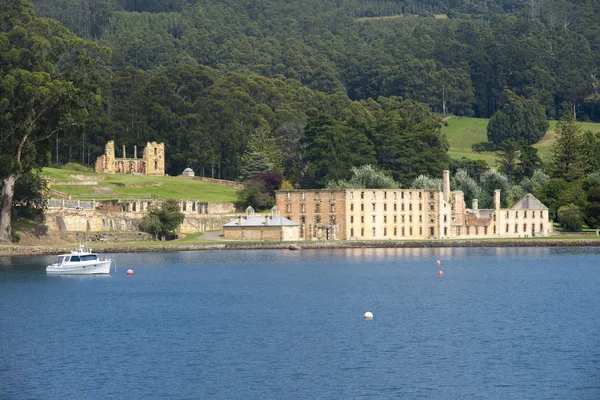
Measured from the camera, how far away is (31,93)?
106688 millimetres

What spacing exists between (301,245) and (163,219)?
1488 centimetres

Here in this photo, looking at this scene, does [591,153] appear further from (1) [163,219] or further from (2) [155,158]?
(1) [163,219]

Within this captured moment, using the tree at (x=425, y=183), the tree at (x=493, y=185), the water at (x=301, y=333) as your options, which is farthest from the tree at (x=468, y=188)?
the water at (x=301, y=333)

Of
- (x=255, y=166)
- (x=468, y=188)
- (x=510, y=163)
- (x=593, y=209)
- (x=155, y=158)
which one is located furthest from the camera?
(x=510, y=163)

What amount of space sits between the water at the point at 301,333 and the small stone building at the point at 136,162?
66.4 meters

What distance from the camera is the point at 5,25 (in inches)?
4589

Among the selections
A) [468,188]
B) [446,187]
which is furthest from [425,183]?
[446,187]

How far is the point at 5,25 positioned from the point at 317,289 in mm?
49264

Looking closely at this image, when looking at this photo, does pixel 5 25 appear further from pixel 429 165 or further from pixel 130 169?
pixel 429 165

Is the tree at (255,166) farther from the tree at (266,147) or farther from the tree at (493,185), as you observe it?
the tree at (493,185)

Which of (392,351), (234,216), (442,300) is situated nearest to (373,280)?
(442,300)

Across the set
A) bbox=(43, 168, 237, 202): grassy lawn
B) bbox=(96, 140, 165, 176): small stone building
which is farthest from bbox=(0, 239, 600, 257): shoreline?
bbox=(96, 140, 165, 176): small stone building

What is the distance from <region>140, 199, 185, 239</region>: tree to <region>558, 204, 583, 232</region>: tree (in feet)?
150

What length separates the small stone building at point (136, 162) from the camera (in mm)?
169250
